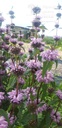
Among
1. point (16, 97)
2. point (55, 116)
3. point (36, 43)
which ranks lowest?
point (55, 116)

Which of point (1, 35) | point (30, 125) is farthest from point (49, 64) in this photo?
point (1, 35)

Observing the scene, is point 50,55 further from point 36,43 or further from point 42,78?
point 36,43

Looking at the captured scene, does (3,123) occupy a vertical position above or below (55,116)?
above

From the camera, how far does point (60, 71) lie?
13.4ft

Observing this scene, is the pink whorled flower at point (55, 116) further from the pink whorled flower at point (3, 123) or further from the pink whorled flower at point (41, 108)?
the pink whorled flower at point (3, 123)

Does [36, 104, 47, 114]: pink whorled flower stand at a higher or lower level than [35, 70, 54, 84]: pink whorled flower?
lower

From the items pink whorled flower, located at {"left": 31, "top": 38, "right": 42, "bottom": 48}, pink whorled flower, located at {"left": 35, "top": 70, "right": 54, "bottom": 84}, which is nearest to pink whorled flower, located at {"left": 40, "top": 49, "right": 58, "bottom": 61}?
pink whorled flower, located at {"left": 35, "top": 70, "right": 54, "bottom": 84}

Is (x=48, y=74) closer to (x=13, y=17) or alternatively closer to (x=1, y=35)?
(x=1, y=35)

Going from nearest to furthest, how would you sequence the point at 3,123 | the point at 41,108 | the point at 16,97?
the point at 3,123 → the point at 16,97 → the point at 41,108

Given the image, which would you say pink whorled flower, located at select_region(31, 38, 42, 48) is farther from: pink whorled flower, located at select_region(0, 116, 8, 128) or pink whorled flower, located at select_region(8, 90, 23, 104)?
pink whorled flower, located at select_region(0, 116, 8, 128)

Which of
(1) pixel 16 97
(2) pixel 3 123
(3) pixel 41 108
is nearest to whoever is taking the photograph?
(2) pixel 3 123

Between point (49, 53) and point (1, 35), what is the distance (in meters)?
0.98

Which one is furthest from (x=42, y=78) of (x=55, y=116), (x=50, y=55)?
(x=55, y=116)

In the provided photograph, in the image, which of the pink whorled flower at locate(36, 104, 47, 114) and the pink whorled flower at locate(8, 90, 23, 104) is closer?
the pink whorled flower at locate(8, 90, 23, 104)
